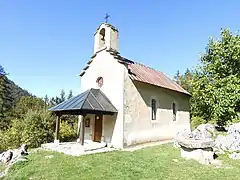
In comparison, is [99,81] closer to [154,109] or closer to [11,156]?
[154,109]

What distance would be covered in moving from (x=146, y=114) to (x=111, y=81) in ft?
12.8

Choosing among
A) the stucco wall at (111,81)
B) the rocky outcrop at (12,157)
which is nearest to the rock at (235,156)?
the stucco wall at (111,81)

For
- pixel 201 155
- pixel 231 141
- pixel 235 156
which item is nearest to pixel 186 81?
pixel 231 141

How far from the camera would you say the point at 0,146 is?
60.8 ft

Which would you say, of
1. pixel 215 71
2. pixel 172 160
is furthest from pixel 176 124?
pixel 172 160

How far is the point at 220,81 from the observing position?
69.4 ft

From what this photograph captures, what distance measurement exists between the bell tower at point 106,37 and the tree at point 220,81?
34.6 feet

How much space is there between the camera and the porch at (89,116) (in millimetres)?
13789

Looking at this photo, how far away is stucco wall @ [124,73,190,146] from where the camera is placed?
52.4 feet

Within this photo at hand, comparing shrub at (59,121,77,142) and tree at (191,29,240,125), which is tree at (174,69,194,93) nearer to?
tree at (191,29,240,125)

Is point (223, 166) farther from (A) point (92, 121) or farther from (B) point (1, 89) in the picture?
(B) point (1, 89)

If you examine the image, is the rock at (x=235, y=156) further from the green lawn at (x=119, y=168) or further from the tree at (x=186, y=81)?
the tree at (x=186, y=81)

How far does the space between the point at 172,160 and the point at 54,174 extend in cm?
602

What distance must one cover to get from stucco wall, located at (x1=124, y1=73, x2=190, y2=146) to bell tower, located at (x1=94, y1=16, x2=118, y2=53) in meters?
2.94
